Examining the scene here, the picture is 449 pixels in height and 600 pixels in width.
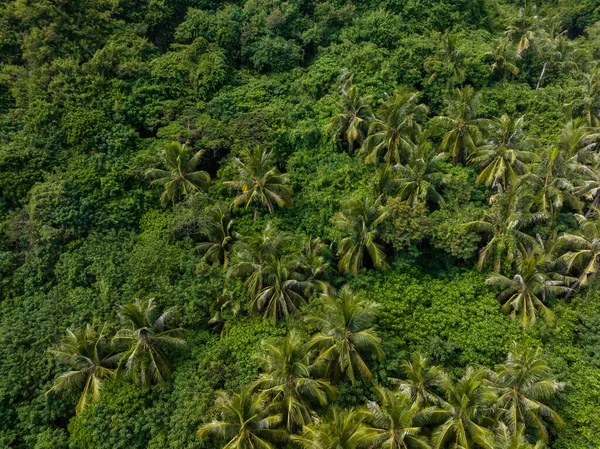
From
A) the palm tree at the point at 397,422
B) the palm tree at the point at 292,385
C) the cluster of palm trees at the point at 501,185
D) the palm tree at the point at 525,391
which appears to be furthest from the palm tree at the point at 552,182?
the palm tree at the point at 292,385

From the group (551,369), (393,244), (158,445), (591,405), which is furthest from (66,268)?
(591,405)

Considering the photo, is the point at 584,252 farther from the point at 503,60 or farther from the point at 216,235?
the point at 216,235

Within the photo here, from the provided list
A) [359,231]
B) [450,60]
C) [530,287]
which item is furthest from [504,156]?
[359,231]

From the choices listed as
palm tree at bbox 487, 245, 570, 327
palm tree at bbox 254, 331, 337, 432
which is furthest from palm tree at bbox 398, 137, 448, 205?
palm tree at bbox 254, 331, 337, 432

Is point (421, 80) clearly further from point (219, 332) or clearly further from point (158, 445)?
point (158, 445)

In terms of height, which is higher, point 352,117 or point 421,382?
point 352,117

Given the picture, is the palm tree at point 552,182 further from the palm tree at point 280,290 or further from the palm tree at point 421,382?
the palm tree at point 280,290

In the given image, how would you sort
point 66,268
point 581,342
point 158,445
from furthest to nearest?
point 66,268 → point 581,342 → point 158,445
